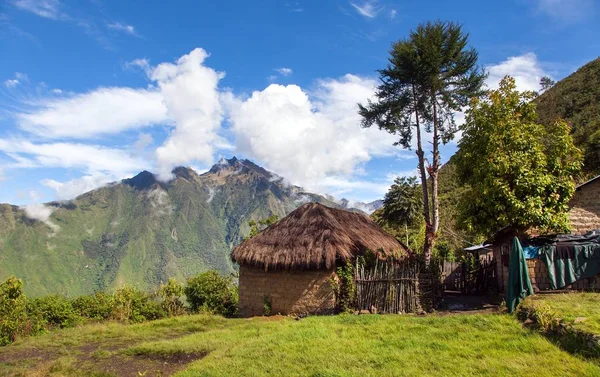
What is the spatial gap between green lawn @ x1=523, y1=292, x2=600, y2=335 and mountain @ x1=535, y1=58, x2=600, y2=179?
2315cm

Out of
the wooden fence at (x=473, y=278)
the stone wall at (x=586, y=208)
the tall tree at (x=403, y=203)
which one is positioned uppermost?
the tall tree at (x=403, y=203)

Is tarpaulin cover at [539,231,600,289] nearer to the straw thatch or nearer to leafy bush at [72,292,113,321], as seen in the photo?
the straw thatch

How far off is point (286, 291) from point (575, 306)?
8876mm

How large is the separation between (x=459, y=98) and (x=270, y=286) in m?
10.9

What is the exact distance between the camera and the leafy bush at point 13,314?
11.9 meters

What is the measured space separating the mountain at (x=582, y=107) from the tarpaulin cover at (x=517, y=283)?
2400cm

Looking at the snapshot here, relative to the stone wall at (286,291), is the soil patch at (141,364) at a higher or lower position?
lower

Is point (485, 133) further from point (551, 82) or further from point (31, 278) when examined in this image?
point (31, 278)

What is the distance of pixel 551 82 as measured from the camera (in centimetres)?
6894

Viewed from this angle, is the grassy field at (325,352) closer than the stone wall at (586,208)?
Yes

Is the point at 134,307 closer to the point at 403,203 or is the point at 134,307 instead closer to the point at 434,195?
the point at 434,195

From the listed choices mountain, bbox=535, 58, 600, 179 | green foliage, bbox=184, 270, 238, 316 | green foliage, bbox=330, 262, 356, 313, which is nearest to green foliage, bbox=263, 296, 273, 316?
green foliage, bbox=184, 270, 238, 316

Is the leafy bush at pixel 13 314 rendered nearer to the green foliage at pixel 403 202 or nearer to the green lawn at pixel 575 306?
the green lawn at pixel 575 306

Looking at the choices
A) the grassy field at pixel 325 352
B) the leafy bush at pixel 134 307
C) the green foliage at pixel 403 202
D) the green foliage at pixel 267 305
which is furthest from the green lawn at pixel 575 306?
the green foliage at pixel 403 202
